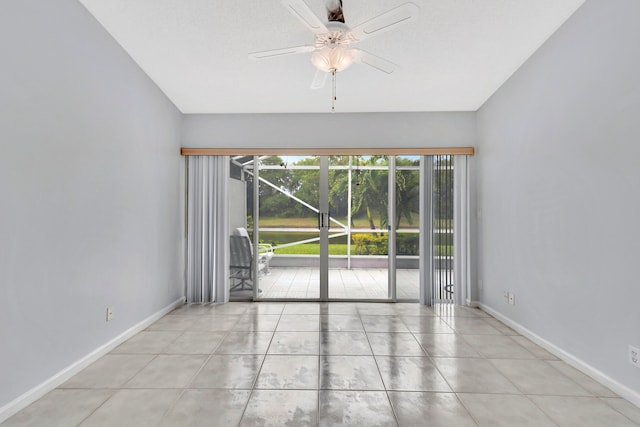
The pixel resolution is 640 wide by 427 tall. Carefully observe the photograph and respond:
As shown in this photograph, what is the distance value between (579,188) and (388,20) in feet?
5.76

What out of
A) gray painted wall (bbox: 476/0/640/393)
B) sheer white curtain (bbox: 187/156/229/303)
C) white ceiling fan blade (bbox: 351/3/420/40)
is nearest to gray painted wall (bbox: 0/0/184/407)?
sheer white curtain (bbox: 187/156/229/303)

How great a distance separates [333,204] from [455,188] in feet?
5.06

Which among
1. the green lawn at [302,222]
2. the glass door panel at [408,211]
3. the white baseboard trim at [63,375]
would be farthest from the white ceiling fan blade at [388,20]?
the white baseboard trim at [63,375]

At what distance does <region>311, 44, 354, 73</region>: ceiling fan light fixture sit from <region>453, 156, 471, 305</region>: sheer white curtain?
250 cm

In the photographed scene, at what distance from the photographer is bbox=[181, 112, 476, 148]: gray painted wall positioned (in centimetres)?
410

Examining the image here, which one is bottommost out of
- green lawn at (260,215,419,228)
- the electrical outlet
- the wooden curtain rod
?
the electrical outlet

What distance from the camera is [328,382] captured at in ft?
7.05

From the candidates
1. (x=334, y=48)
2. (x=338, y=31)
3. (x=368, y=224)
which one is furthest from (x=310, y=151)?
(x=338, y=31)

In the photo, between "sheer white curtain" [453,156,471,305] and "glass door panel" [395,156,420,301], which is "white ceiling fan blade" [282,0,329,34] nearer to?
"glass door panel" [395,156,420,301]

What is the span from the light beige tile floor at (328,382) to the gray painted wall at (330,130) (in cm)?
218

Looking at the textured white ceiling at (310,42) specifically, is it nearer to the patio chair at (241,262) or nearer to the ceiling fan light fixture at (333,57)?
the ceiling fan light fixture at (333,57)

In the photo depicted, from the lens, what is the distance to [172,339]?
2.91 m

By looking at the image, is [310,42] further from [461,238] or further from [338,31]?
[461,238]

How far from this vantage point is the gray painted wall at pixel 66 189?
1761 mm
